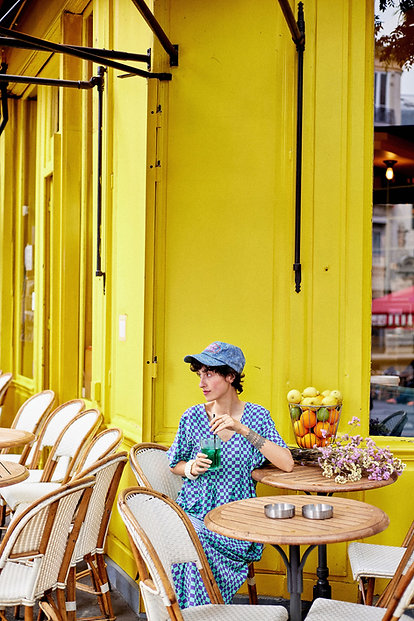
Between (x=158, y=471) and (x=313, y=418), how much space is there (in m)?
0.80

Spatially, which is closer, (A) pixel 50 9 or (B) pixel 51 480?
(B) pixel 51 480

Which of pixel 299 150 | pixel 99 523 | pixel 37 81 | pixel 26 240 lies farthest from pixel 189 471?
pixel 26 240

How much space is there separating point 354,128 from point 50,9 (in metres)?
3.54

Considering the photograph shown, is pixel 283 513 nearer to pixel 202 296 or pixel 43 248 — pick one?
pixel 202 296

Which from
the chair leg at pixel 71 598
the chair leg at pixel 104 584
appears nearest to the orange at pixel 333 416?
the chair leg at pixel 104 584

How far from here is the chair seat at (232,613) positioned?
9.31 feet

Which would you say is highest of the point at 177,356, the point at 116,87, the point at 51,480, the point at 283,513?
the point at 116,87

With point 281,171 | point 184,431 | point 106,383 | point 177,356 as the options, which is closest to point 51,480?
point 106,383

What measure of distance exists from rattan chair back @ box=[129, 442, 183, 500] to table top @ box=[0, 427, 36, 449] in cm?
130

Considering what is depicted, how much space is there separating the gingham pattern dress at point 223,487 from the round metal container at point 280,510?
1.61 feet

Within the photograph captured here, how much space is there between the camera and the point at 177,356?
4.38 metres

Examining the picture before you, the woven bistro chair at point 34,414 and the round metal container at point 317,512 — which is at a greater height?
the round metal container at point 317,512

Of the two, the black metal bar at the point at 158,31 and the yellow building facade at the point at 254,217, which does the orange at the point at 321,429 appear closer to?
the yellow building facade at the point at 254,217

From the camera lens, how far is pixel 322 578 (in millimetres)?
3828
